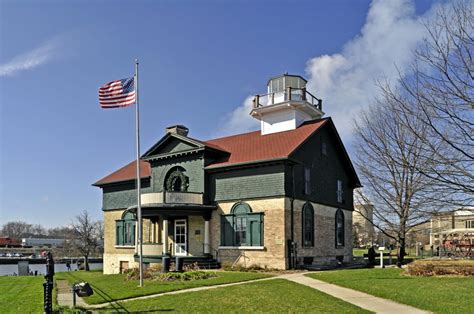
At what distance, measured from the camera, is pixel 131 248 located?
111 feet

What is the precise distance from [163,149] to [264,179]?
8.48m

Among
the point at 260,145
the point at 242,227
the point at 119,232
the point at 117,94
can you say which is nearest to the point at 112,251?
the point at 119,232

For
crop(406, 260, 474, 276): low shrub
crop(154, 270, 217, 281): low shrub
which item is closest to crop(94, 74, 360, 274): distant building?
crop(154, 270, 217, 281): low shrub

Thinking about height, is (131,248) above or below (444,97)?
below

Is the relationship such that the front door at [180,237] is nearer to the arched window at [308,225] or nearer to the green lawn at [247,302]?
the arched window at [308,225]

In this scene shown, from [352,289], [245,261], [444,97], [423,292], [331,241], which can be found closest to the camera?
[444,97]

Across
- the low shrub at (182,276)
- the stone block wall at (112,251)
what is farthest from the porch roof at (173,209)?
the stone block wall at (112,251)

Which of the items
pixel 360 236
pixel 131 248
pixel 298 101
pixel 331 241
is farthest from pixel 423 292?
pixel 360 236

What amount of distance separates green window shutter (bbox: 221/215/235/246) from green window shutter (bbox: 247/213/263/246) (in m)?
1.25

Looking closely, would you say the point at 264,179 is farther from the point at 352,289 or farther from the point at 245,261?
the point at 352,289

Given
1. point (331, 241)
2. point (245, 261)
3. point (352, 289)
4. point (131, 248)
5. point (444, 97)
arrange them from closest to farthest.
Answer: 1. point (444, 97)
2. point (352, 289)
3. point (245, 261)
4. point (331, 241)
5. point (131, 248)

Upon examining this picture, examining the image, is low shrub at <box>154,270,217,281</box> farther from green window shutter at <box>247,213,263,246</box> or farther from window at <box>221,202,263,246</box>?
window at <box>221,202,263,246</box>

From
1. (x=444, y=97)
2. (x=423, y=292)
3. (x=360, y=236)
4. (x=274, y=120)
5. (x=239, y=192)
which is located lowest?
(x=360, y=236)

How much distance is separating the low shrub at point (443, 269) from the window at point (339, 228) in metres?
11.1
